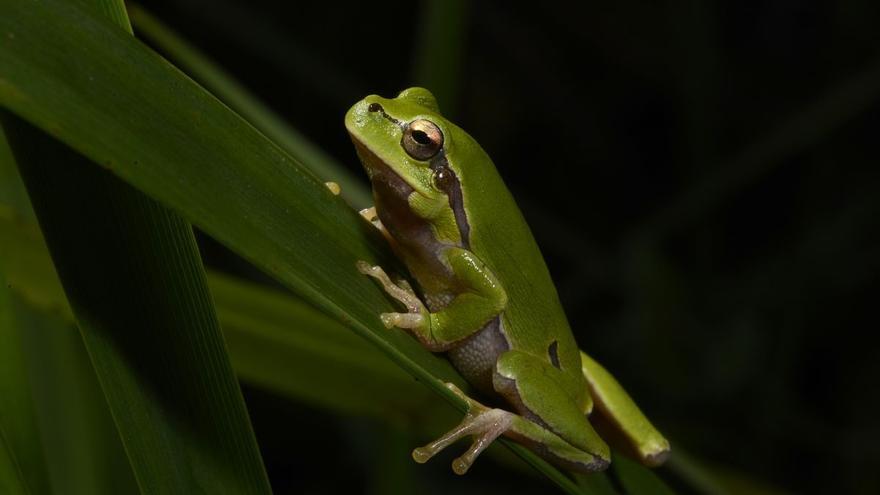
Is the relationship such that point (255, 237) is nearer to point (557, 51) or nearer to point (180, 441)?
point (180, 441)

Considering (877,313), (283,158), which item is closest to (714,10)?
(877,313)

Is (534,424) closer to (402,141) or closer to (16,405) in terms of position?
(402,141)

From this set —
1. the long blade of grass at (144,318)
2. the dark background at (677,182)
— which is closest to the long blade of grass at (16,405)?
the long blade of grass at (144,318)

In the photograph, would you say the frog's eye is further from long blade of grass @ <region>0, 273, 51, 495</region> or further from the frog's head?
long blade of grass @ <region>0, 273, 51, 495</region>

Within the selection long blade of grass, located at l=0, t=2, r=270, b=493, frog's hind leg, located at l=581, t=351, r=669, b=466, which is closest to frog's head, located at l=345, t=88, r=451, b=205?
frog's hind leg, located at l=581, t=351, r=669, b=466

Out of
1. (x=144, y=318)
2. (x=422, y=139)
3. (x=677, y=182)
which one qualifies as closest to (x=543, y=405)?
(x=422, y=139)
